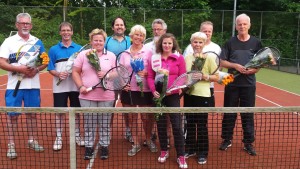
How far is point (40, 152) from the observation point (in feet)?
15.7

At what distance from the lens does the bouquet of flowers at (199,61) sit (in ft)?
13.7

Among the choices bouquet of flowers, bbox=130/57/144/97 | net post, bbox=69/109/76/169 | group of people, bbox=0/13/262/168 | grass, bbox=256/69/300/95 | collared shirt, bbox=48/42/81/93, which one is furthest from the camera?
grass, bbox=256/69/300/95

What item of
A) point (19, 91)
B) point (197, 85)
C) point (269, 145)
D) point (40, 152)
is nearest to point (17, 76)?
point (19, 91)

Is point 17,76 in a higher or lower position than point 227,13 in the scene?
lower

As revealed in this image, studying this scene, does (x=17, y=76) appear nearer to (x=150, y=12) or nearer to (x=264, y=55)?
(x=264, y=55)

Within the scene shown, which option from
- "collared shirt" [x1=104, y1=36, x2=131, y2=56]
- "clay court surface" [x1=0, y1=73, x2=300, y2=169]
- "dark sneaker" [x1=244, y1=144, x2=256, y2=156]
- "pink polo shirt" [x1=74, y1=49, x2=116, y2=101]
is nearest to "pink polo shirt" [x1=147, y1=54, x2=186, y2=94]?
"pink polo shirt" [x1=74, y1=49, x2=116, y2=101]

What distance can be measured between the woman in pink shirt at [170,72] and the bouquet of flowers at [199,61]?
180mm

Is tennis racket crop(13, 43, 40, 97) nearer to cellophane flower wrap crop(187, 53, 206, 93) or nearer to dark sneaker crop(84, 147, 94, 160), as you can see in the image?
dark sneaker crop(84, 147, 94, 160)

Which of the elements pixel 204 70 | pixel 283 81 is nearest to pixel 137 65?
pixel 204 70

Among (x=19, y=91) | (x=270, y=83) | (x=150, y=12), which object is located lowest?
(x=270, y=83)

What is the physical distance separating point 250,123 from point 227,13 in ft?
63.2

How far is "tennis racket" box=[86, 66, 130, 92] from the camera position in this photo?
4.17 meters

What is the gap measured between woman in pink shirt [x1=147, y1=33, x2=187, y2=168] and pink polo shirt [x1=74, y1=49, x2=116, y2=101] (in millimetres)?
577

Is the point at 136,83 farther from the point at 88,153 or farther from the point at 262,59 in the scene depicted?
the point at 262,59
